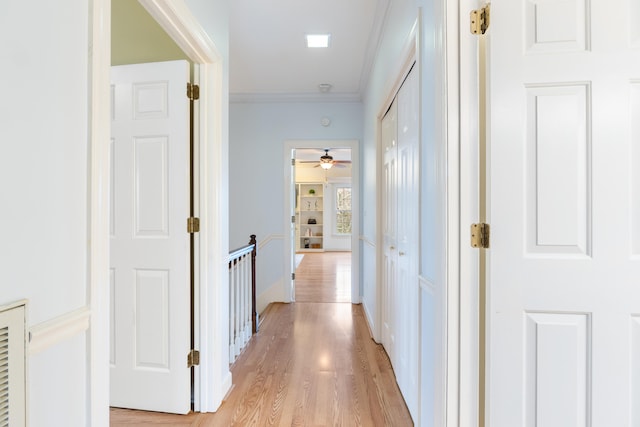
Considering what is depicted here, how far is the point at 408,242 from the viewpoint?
1939mm

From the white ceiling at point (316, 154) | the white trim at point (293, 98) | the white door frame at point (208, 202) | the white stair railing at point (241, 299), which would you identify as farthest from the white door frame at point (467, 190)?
the white ceiling at point (316, 154)

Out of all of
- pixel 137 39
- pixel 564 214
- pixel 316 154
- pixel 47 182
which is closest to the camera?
pixel 47 182

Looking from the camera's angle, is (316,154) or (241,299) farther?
(316,154)

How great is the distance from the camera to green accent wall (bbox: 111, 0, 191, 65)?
77.9 inches

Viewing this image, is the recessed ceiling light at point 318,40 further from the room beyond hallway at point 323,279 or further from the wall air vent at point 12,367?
the room beyond hallway at point 323,279

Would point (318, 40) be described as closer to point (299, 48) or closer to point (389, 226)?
point (299, 48)

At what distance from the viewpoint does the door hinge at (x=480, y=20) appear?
1.16 meters

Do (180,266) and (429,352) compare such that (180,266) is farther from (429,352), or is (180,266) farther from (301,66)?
(301,66)

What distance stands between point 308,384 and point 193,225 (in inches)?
52.1

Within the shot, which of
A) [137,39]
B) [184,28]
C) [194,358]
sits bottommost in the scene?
[194,358]

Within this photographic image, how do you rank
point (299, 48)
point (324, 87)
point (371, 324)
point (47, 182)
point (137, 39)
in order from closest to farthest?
point (47, 182) → point (137, 39) → point (299, 48) → point (371, 324) → point (324, 87)

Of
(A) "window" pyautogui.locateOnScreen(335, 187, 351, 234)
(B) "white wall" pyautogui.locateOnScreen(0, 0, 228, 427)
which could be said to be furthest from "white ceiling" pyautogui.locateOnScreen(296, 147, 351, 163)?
(B) "white wall" pyautogui.locateOnScreen(0, 0, 228, 427)

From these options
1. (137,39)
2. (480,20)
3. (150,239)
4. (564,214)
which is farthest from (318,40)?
(564,214)

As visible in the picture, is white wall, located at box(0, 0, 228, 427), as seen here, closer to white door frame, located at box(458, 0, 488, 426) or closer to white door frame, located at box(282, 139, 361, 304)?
white door frame, located at box(458, 0, 488, 426)
